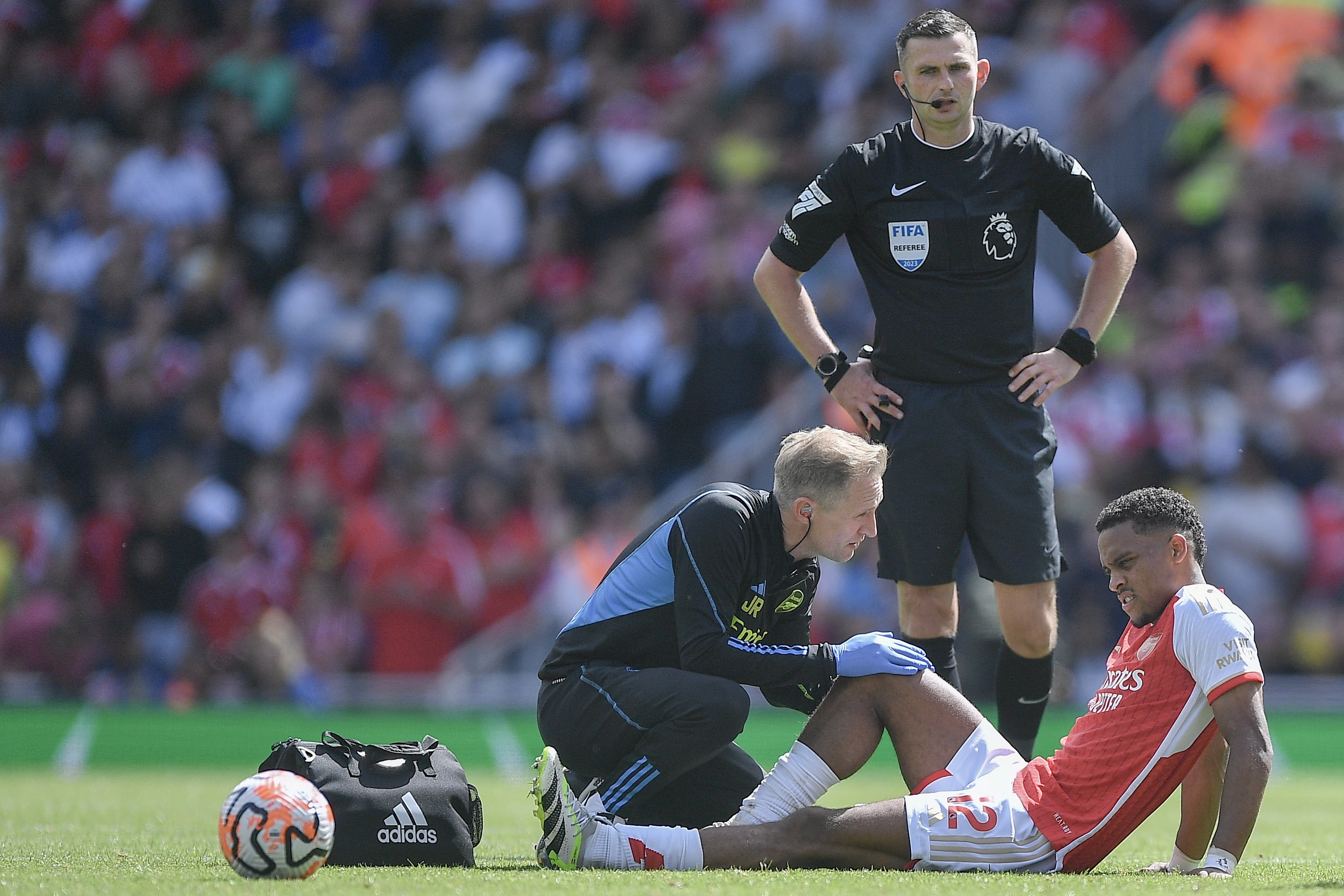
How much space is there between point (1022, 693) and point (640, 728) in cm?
160

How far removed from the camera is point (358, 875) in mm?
4379

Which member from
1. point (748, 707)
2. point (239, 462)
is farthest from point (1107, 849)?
point (239, 462)

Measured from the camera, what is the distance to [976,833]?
14.7ft

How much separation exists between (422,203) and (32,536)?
181 inches

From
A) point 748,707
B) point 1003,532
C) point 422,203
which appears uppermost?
point 422,203

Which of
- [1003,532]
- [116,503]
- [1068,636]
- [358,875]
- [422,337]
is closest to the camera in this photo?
[358,875]

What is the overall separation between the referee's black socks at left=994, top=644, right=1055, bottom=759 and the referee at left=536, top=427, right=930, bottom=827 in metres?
1.01

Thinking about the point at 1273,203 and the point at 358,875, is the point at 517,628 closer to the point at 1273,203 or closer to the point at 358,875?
the point at 1273,203

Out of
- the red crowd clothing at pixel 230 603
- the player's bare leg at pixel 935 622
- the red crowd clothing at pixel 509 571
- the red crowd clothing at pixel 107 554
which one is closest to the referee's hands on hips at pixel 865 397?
the player's bare leg at pixel 935 622

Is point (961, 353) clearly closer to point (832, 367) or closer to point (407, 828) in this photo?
point (832, 367)

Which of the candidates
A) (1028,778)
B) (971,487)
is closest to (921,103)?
(971,487)

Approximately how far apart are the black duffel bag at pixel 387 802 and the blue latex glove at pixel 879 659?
1.24 m

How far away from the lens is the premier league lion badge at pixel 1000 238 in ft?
18.2

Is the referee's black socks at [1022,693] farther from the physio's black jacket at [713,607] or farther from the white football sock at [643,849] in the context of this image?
the white football sock at [643,849]
